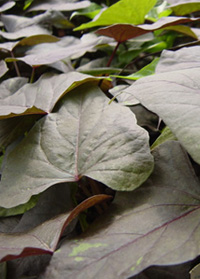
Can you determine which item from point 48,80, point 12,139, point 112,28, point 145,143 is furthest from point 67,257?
point 112,28

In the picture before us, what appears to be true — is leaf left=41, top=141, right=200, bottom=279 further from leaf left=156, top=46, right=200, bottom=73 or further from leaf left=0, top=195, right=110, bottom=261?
leaf left=156, top=46, right=200, bottom=73

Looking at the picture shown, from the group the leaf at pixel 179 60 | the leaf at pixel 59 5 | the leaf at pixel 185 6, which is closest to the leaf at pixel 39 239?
the leaf at pixel 179 60

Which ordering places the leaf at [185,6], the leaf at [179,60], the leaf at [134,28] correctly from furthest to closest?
the leaf at [185,6] < the leaf at [134,28] < the leaf at [179,60]

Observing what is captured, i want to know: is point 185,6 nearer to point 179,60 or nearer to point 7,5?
point 179,60

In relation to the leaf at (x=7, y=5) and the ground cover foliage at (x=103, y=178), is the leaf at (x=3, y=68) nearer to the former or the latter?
the ground cover foliage at (x=103, y=178)

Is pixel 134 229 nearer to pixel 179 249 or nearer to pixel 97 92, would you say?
pixel 179 249

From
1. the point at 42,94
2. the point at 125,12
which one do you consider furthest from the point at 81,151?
the point at 125,12
